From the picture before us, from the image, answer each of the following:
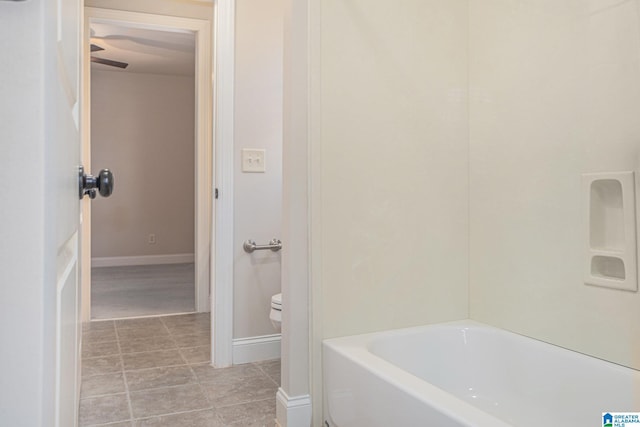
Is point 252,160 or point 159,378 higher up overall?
point 252,160

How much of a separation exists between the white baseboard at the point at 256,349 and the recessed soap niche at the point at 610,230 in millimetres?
1874

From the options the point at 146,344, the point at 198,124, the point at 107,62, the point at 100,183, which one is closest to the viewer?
the point at 100,183

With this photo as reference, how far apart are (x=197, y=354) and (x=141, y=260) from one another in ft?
14.7

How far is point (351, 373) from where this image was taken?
1.67 metres

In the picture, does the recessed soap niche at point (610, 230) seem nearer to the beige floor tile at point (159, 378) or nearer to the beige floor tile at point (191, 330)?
the beige floor tile at point (159, 378)

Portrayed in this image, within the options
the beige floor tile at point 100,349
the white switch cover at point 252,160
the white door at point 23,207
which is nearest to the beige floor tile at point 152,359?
the beige floor tile at point 100,349

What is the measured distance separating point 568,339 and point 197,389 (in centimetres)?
175

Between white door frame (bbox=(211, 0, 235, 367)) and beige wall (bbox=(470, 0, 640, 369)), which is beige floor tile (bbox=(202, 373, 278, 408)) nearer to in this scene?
white door frame (bbox=(211, 0, 235, 367))

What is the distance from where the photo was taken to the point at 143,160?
703 centimetres

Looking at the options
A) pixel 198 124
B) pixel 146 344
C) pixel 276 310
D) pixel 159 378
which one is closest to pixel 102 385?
pixel 159 378

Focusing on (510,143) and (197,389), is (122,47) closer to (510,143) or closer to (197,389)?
(197,389)

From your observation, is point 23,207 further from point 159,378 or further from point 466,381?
point 159,378

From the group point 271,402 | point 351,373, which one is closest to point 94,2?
point 271,402

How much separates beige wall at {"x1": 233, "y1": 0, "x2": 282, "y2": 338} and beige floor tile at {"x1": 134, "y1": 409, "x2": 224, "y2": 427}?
2.49 ft
